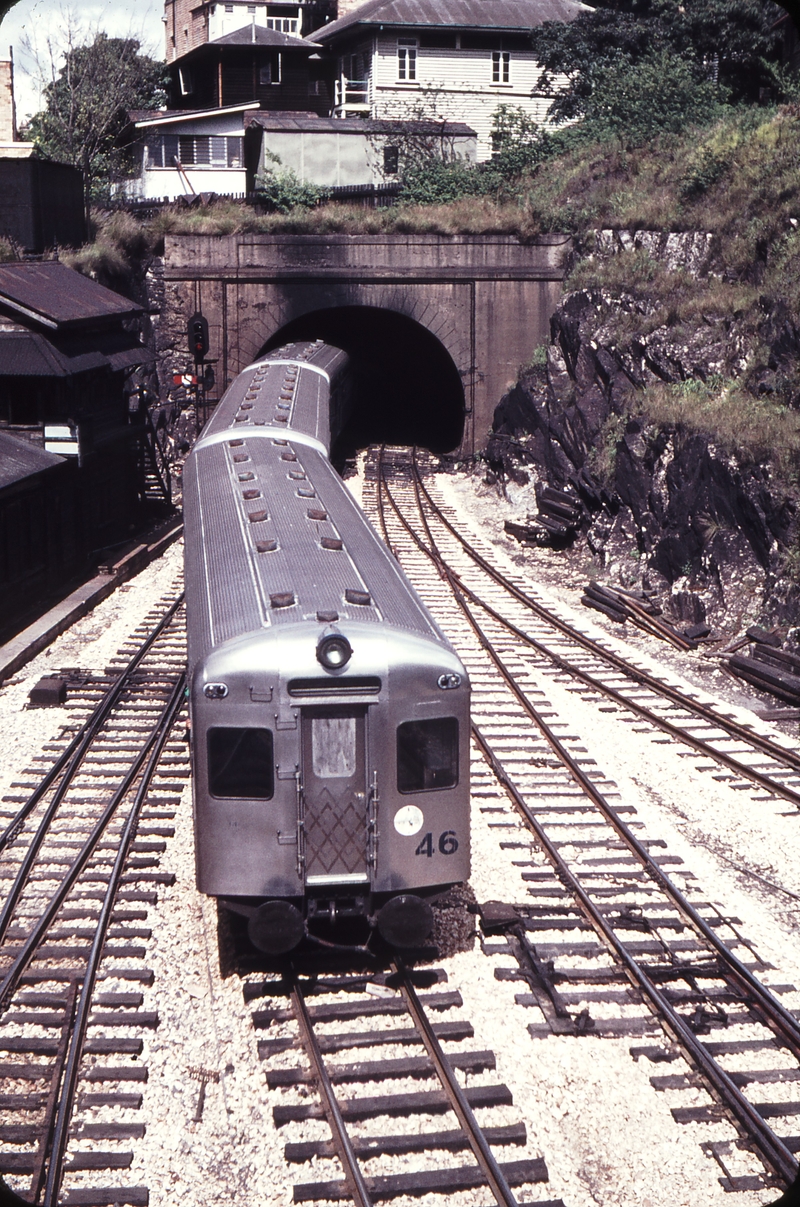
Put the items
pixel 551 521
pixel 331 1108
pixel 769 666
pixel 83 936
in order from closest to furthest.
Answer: pixel 331 1108 < pixel 83 936 < pixel 769 666 < pixel 551 521

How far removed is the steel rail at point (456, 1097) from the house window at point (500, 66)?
50.0 metres

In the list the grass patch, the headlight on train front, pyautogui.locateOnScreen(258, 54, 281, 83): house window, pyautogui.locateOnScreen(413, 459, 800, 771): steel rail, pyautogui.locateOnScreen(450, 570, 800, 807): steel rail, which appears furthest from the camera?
pyautogui.locateOnScreen(258, 54, 281, 83): house window

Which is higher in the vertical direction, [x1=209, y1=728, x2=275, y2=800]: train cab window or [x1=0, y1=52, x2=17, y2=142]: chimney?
[x1=0, y1=52, x2=17, y2=142]: chimney

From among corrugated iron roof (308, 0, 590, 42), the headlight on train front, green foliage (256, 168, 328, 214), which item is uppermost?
corrugated iron roof (308, 0, 590, 42)

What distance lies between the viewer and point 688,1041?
8.34 meters

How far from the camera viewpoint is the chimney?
36.2m

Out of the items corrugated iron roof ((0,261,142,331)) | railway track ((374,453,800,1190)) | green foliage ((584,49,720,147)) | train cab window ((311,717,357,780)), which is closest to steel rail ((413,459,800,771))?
railway track ((374,453,800,1190))

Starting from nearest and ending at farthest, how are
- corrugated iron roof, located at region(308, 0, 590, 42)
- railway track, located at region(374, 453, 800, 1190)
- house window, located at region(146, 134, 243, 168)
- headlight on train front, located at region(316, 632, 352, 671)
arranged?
1. railway track, located at region(374, 453, 800, 1190)
2. headlight on train front, located at region(316, 632, 352, 671)
3. corrugated iron roof, located at region(308, 0, 590, 42)
4. house window, located at region(146, 134, 243, 168)

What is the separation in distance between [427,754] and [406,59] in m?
→ 48.9

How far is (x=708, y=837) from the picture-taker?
40.1 feet

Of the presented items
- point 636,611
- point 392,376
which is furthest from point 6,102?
point 636,611

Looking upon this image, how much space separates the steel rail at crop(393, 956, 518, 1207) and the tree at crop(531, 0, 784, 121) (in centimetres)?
3941

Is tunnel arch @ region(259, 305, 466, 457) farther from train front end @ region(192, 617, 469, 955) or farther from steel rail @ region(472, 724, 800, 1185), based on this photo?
train front end @ region(192, 617, 469, 955)

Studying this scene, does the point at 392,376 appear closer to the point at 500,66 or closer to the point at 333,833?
the point at 500,66
